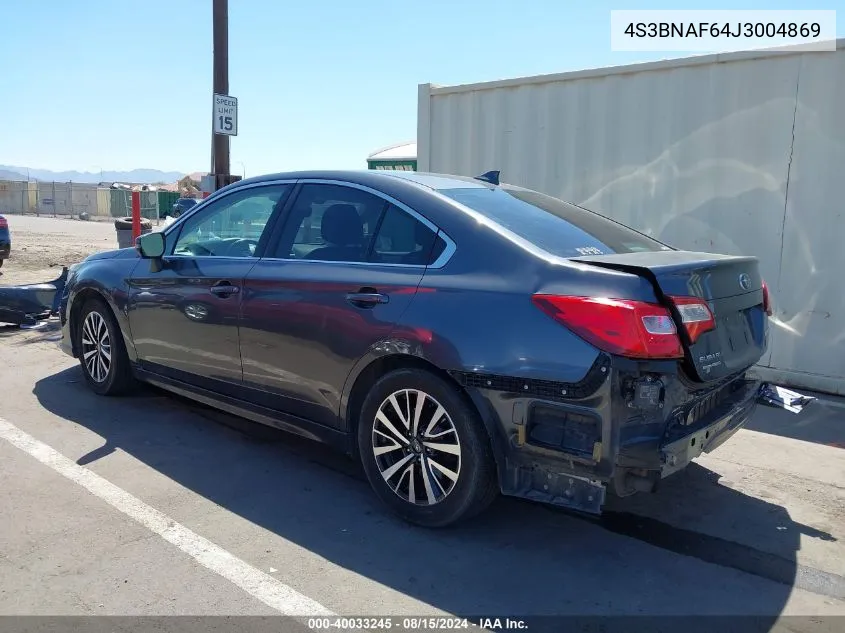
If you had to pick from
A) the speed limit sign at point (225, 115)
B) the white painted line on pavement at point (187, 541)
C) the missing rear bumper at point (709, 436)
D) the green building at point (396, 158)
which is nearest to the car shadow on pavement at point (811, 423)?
the missing rear bumper at point (709, 436)

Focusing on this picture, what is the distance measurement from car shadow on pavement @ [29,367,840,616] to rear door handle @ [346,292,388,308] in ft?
3.58

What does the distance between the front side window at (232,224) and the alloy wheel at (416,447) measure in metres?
1.46

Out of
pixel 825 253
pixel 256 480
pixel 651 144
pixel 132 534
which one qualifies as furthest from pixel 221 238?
pixel 825 253

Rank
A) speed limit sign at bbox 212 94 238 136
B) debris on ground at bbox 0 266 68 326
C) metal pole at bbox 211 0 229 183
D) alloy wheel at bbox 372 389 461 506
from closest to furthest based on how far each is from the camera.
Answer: alloy wheel at bbox 372 389 461 506
debris on ground at bbox 0 266 68 326
speed limit sign at bbox 212 94 238 136
metal pole at bbox 211 0 229 183

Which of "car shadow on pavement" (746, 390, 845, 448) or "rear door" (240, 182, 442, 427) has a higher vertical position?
"rear door" (240, 182, 442, 427)

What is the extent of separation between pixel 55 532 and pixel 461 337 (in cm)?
217

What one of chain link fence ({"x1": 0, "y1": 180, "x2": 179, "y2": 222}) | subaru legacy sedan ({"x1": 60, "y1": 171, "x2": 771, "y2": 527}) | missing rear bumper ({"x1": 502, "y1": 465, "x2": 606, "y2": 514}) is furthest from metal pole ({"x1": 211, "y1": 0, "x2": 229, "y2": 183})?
chain link fence ({"x1": 0, "y1": 180, "x2": 179, "y2": 222})

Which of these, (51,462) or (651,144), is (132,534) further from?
(651,144)

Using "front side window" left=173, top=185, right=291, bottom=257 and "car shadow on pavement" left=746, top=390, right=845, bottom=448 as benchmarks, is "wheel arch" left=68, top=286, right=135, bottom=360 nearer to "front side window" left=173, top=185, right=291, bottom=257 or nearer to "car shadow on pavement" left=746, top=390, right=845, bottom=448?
"front side window" left=173, top=185, right=291, bottom=257

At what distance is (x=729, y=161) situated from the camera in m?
6.60

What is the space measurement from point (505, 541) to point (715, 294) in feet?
5.01

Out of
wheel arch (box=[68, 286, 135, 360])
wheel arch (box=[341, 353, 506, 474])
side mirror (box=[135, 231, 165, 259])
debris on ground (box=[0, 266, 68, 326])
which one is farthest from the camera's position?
debris on ground (box=[0, 266, 68, 326])

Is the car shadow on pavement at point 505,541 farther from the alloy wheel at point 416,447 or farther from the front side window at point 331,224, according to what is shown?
the front side window at point 331,224

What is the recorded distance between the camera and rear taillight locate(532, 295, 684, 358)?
118 inches
